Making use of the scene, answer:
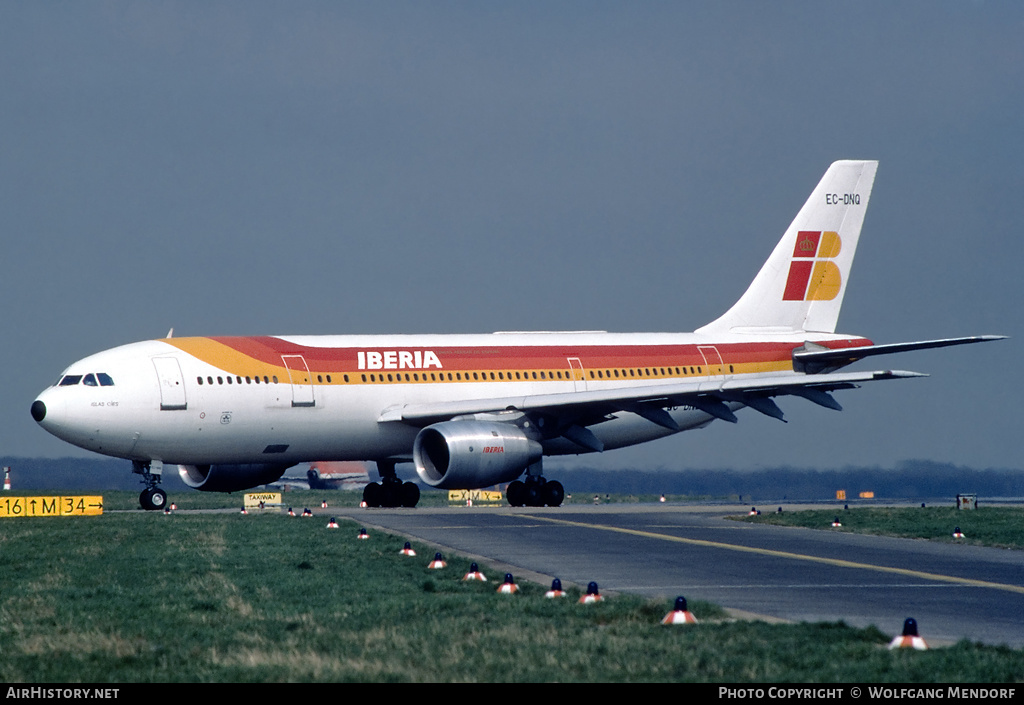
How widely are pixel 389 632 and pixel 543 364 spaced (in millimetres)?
27652

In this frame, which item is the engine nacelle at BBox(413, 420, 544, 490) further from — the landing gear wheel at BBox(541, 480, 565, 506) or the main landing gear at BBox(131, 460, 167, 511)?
the main landing gear at BBox(131, 460, 167, 511)

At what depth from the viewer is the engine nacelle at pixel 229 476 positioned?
3907cm

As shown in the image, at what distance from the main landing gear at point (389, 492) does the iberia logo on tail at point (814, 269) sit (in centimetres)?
1503

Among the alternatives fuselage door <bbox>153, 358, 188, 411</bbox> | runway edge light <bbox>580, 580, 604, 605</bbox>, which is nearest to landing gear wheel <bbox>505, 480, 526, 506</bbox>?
fuselage door <bbox>153, 358, 188, 411</bbox>

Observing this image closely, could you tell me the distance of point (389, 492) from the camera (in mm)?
41719

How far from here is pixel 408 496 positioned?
138 feet

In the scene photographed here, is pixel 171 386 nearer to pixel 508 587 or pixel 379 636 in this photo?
pixel 508 587

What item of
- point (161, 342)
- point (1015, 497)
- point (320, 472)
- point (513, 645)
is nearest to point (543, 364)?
point (161, 342)

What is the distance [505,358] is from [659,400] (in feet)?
17.6

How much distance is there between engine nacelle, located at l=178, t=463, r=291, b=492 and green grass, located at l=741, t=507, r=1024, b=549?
1444 cm

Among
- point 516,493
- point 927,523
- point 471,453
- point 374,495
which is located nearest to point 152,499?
point 374,495

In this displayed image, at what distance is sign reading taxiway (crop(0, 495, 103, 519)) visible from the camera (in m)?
38.8
